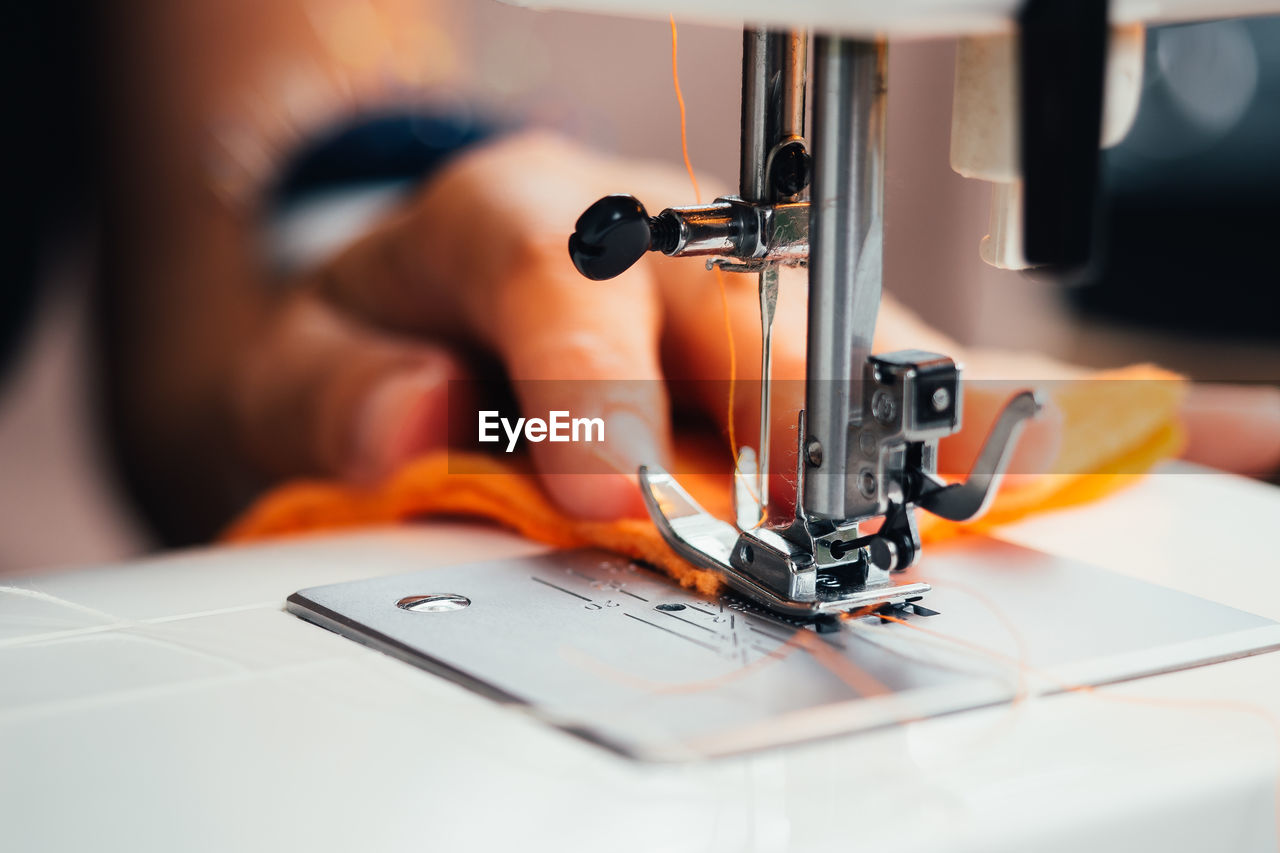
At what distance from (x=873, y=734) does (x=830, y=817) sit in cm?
7

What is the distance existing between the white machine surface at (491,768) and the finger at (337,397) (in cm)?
33

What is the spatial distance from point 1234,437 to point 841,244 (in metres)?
0.61

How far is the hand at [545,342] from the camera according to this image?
0.84 m

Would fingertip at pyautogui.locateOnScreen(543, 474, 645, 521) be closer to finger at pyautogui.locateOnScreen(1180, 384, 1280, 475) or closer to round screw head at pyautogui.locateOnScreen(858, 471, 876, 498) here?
round screw head at pyautogui.locateOnScreen(858, 471, 876, 498)

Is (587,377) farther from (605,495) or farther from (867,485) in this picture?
(867,485)

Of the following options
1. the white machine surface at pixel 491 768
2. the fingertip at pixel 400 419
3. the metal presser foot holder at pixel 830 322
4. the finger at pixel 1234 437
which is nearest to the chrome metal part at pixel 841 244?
the metal presser foot holder at pixel 830 322

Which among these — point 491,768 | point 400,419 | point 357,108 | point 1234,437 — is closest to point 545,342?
point 400,419

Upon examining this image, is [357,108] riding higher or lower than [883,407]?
higher

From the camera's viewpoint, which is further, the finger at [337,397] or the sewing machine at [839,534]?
the finger at [337,397]

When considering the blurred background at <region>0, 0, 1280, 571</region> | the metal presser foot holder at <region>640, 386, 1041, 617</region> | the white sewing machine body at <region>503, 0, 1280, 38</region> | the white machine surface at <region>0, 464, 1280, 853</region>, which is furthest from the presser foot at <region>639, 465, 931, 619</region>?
the blurred background at <region>0, 0, 1280, 571</region>

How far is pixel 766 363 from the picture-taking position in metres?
0.69

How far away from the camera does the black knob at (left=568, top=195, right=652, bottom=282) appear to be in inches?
23.6

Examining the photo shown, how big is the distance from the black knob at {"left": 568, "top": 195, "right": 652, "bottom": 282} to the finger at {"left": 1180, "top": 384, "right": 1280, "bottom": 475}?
634 millimetres

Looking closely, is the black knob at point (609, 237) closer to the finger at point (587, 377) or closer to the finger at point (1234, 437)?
the finger at point (587, 377)
